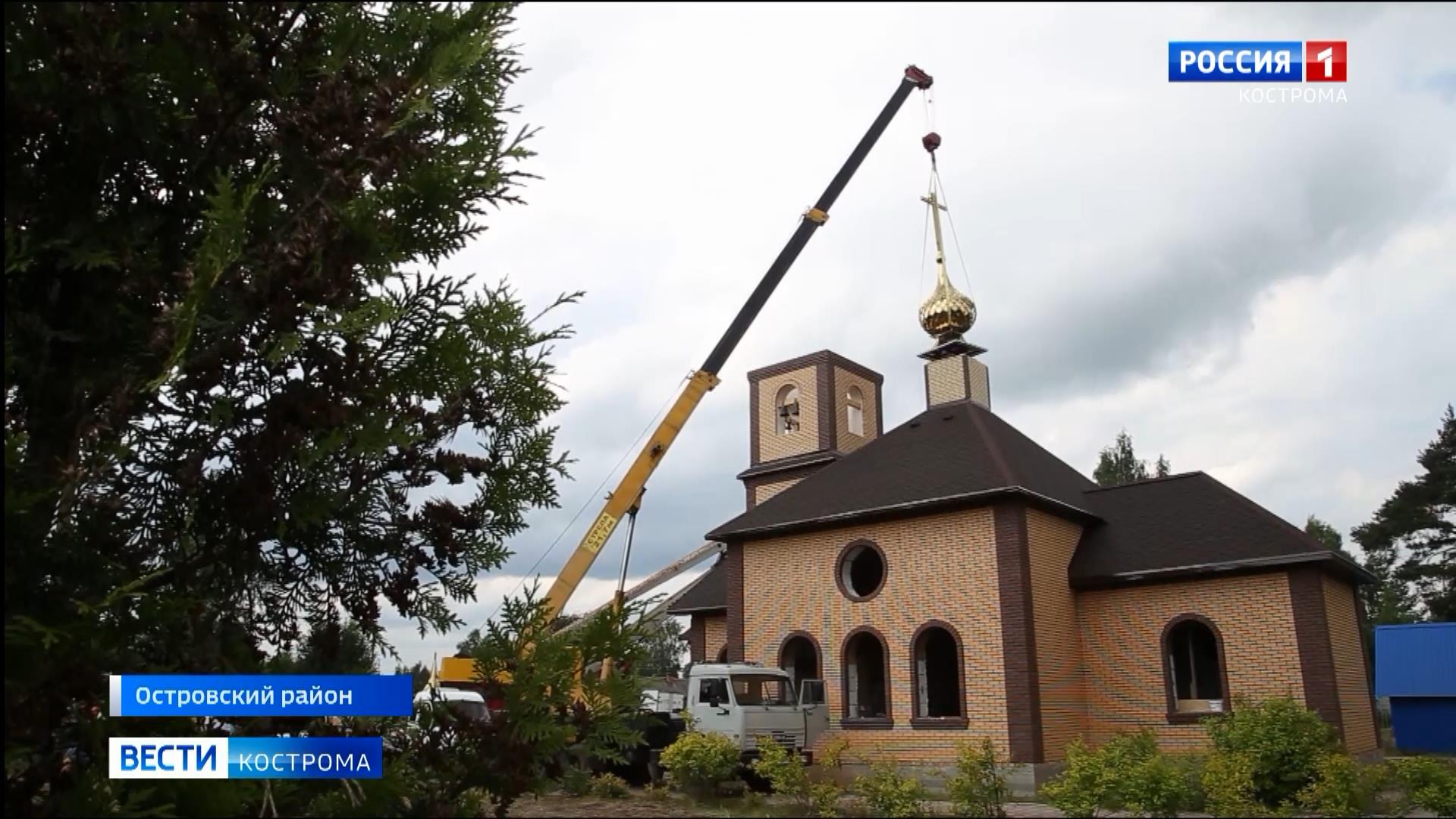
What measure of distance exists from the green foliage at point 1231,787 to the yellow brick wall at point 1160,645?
16.3 feet

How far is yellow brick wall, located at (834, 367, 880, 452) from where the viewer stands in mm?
25656

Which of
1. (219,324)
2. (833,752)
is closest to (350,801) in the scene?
(219,324)

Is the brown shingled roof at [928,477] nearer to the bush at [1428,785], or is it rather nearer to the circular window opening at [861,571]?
the circular window opening at [861,571]

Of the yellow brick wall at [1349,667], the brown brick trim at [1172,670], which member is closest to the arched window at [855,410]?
the brown brick trim at [1172,670]

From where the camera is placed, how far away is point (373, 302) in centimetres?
410

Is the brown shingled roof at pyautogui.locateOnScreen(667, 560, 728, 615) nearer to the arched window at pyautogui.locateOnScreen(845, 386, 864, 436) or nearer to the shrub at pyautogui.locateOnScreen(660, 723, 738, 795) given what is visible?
the arched window at pyautogui.locateOnScreen(845, 386, 864, 436)

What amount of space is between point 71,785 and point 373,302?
2007 millimetres

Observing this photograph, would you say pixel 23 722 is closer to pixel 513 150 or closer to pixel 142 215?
pixel 142 215

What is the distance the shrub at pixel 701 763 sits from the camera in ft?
50.1

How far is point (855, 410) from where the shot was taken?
26.7 m

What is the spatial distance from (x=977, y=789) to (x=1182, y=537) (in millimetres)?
8438

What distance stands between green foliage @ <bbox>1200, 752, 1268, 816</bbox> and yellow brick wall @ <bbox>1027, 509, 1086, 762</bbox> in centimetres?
487

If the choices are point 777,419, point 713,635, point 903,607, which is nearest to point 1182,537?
point 903,607
